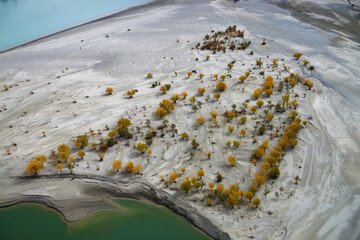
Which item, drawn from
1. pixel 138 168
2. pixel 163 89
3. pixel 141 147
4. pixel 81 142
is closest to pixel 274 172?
pixel 138 168

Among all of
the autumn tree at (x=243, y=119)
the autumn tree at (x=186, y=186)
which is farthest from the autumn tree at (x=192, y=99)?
the autumn tree at (x=186, y=186)

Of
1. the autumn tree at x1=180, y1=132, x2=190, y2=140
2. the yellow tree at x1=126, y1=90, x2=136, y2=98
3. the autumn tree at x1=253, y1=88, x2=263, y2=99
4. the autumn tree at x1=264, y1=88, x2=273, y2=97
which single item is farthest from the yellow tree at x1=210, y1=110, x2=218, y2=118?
the yellow tree at x1=126, y1=90, x2=136, y2=98

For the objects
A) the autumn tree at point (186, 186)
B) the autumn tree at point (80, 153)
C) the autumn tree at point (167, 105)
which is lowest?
the autumn tree at point (186, 186)

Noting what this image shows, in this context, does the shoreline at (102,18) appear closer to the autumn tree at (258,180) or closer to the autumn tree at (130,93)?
the autumn tree at (130,93)

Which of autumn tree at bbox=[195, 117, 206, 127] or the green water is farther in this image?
autumn tree at bbox=[195, 117, 206, 127]

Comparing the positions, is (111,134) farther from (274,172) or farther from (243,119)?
(274,172)

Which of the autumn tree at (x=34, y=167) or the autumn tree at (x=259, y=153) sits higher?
the autumn tree at (x=34, y=167)

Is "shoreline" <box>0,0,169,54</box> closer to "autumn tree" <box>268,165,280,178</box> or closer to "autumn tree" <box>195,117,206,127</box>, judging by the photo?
"autumn tree" <box>195,117,206,127</box>
